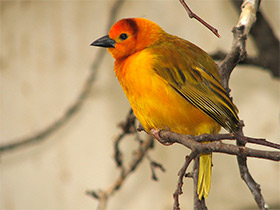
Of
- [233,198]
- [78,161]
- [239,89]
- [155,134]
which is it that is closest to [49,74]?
[78,161]

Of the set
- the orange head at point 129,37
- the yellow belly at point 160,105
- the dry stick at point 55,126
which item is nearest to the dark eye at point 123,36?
the orange head at point 129,37

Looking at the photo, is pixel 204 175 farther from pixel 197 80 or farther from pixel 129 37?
pixel 129 37

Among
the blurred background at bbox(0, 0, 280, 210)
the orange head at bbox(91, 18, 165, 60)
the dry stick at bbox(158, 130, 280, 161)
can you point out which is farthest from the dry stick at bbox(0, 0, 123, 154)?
the dry stick at bbox(158, 130, 280, 161)

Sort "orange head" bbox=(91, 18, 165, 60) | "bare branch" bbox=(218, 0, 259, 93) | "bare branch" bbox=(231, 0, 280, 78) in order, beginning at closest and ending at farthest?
"bare branch" bbox=(218, 0, 259, 93) → "orange head" bbox=(91, 18, 165, 60) → "bare branch" bbox=(231, 0, 280, 78)

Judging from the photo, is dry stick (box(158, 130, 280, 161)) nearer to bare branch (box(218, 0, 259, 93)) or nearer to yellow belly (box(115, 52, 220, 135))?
yellow belly (box(115, 52, 220, 135))

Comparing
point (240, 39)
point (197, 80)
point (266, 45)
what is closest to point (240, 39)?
point (240, 39)

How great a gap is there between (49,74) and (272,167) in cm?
179

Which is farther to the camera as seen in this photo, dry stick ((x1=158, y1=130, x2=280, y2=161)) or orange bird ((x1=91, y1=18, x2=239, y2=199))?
orange bird ((x1=91, y1=18, x2=239, y2=199))

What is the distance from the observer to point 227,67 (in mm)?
1982

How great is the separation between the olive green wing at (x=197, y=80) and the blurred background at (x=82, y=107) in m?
1.29

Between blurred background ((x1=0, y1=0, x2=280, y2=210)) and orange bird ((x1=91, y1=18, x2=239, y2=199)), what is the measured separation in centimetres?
130

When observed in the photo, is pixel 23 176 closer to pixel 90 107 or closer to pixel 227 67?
pixel 90 107

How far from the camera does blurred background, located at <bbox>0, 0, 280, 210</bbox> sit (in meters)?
3.24

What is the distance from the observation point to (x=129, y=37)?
7.02 feet
